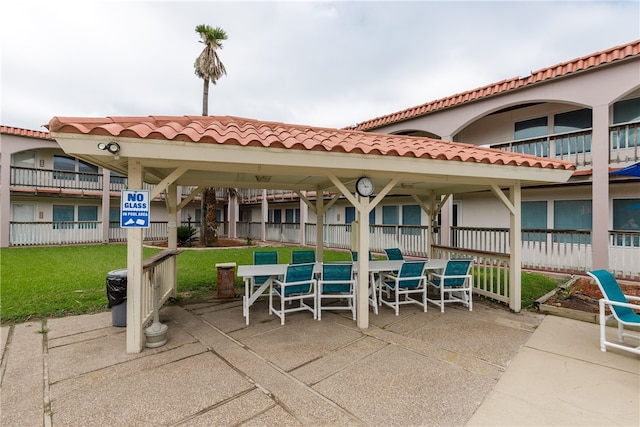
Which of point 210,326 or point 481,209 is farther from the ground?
point 481,209

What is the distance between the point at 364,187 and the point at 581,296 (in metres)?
5.80

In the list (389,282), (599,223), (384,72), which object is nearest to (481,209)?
(599,223)

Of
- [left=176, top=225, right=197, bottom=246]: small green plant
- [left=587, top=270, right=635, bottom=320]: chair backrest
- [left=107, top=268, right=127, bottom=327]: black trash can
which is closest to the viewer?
[left=587, top=270, right=635, bottom=320]: chair backrest

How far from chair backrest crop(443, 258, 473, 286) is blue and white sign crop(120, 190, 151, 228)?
5225 mm

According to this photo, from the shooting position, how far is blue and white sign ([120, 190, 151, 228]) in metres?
3.67

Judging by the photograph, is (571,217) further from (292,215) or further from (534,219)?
(292,215)

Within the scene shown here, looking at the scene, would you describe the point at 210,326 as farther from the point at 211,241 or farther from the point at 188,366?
the point at 211,241

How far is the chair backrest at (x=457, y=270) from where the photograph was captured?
5657mm

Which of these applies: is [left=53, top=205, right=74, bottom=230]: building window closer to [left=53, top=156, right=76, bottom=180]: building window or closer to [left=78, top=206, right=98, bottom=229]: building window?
[left=78, top=206, right=98, bottom=229]: building window

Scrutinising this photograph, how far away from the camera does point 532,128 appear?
35.8 feet

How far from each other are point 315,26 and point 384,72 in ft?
19.4

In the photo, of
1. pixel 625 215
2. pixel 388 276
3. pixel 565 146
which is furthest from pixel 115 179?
pixel 625 215

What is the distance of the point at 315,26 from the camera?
409 inches

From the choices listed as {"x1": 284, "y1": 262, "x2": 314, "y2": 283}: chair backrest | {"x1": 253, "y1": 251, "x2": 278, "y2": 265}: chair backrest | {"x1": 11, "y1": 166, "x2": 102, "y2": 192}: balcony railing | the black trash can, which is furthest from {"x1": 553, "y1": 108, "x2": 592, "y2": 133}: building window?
{"x1": 11, "y1": 166, "x2": 102, "y2": 192}: balcony railing
